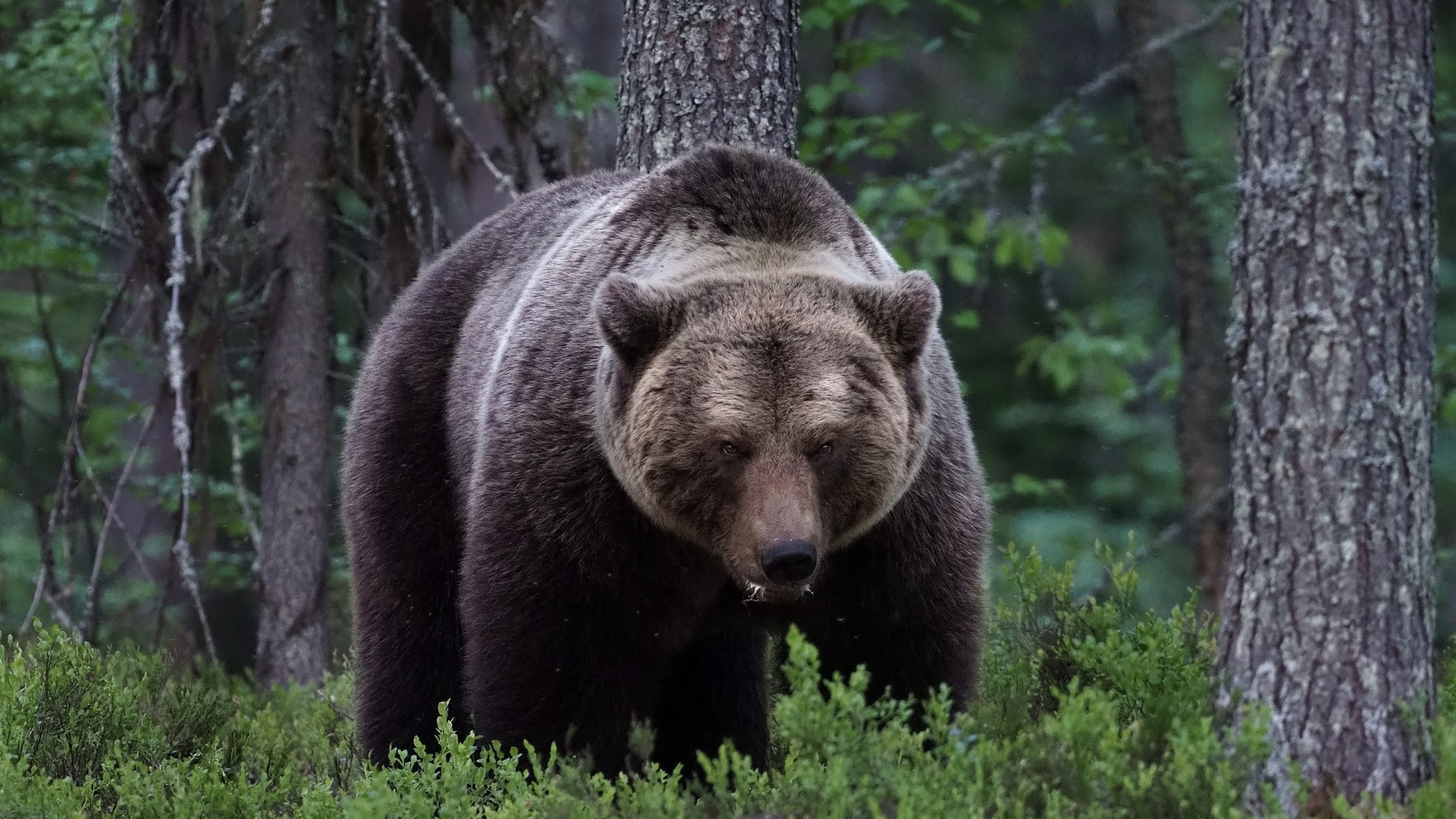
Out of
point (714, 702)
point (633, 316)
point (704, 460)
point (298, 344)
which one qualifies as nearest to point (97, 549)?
point (298, 344)


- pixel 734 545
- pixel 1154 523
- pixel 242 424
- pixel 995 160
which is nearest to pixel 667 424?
pixel 734 545

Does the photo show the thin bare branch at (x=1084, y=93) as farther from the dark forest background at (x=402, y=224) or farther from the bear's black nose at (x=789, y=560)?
the bear's black nose at (x=789, y=560)

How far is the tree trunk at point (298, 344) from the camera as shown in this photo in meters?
8.30

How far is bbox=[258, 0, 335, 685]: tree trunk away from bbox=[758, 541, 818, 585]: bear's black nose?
16.5ft

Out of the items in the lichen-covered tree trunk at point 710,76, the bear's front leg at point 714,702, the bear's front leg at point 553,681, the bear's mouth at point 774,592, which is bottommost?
the bear's front leg at point 714,702

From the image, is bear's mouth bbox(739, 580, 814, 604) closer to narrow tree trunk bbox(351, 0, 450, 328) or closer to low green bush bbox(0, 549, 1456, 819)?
low green bush bbox(0, 549, 1456, 819)

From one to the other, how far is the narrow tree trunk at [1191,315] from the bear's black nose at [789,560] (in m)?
7.15

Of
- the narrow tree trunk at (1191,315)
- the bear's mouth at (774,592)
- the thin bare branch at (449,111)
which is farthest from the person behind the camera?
the narrow tree trunk at (1191,315)

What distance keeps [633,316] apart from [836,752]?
54.4 inches

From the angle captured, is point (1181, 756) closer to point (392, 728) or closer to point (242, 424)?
point (392, 728)

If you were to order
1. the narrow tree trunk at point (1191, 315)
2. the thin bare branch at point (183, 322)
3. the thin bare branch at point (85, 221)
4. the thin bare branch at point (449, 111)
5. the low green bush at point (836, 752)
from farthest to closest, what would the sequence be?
the narrow tree trunk at point (1191, 315), the thin bare branch at point (85, 221), the thin bare branch at point (449, 111), the thin bare branch at point (183, 322), the low green bush at point (836, 752)

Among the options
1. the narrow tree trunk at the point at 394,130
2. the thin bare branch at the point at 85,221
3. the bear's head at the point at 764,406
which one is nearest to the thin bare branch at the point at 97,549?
the thin bare branch at the point at 85,221

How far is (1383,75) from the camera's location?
4.00 m

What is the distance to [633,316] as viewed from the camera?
4.34 metres
